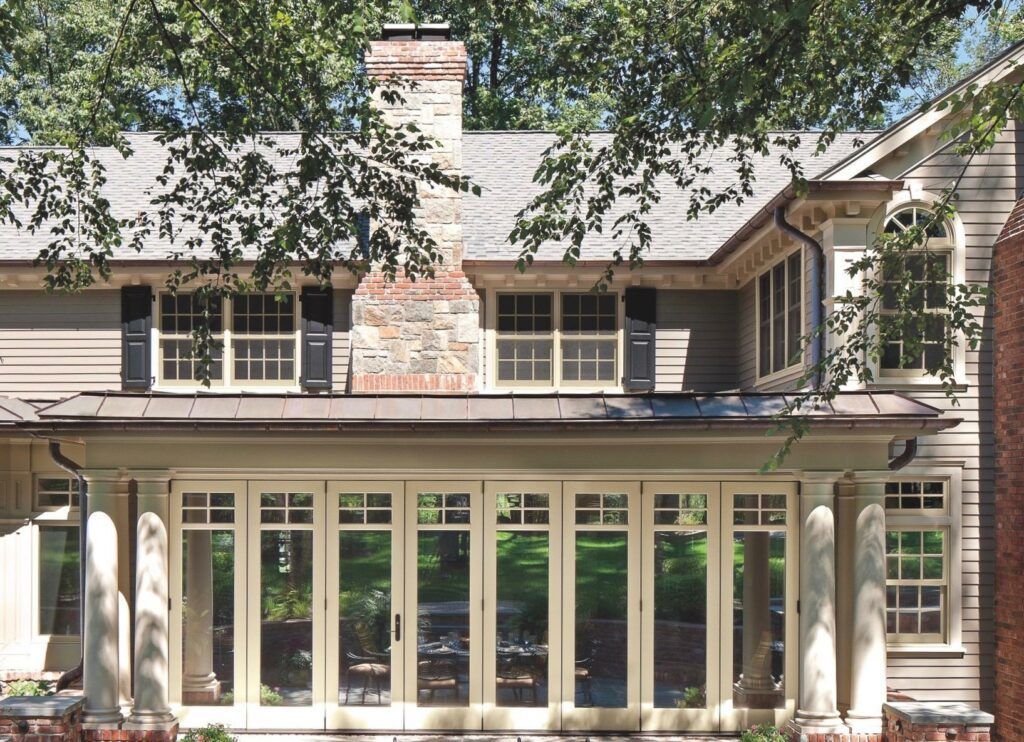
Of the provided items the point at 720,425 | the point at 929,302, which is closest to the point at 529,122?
the point at 929,302

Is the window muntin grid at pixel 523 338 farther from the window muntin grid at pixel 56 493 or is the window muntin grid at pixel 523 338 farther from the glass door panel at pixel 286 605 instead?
the window muntin grid at pixel 56 493

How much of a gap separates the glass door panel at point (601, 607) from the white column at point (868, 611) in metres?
2.10

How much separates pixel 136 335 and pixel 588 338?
20.7 feet

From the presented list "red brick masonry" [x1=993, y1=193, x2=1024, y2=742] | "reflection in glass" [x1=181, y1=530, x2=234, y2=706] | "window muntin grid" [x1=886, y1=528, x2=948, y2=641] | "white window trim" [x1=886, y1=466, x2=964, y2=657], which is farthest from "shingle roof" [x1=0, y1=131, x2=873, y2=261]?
"reflection in glass" [x1=181, y1=530, x2=234, y2=706]

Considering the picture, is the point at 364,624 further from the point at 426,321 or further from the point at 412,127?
the point at 412,127

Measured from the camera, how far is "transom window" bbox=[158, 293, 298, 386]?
14.7 metres

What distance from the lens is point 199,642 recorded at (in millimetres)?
10469

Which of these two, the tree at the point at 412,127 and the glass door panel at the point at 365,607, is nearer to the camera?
the tree at the point at 412,127

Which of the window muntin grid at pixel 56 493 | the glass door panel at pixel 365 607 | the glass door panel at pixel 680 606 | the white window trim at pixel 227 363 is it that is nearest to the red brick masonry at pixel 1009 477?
the glass door panel at pixel 680 606

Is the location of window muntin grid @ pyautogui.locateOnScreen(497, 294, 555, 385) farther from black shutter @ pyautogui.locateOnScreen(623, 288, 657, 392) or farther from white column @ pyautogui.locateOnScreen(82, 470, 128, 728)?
white column @ pyautogui.locateOnScreen(82, 470, 128, 728)

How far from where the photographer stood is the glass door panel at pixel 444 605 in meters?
10.5

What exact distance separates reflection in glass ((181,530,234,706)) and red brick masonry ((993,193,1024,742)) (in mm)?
8176

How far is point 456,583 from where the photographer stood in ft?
35.0

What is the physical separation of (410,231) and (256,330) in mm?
6352
